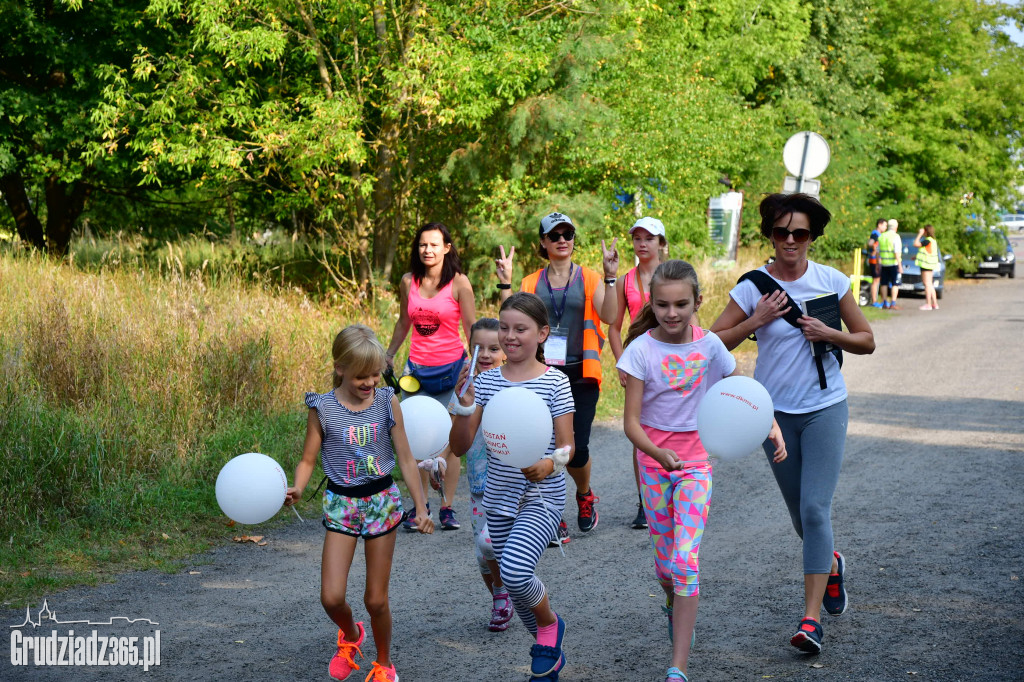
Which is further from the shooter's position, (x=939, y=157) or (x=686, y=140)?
(x=939, y=157)

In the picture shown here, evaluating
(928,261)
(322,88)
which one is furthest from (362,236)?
(928,261)

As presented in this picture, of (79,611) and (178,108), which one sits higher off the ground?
(178,108)

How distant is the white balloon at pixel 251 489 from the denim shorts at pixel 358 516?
8.5 inches

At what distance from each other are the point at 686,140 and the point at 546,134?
2.21m

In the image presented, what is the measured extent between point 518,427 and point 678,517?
2.70ft

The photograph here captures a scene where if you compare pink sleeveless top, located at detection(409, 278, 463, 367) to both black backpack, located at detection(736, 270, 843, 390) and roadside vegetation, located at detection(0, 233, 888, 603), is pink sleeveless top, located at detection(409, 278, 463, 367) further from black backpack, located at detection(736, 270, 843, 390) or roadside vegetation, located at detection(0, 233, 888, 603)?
black backpack, located at detection(736, 270, 843, 390)

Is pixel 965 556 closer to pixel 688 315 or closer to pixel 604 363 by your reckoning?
pixel 688 315

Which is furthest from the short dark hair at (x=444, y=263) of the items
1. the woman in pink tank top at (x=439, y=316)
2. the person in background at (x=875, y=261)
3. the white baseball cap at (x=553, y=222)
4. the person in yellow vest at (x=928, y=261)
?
the person in yellow vest at (x=928, y=261)

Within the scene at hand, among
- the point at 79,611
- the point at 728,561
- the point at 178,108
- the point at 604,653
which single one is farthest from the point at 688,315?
the point at 178,108

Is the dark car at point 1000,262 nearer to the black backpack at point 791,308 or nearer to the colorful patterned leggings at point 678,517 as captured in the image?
the black backpack at point 791,308

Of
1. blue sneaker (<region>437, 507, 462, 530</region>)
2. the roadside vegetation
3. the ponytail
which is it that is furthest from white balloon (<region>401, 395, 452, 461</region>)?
the roadside vegetation

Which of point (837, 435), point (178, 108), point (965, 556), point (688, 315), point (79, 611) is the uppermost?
point (178, 108)

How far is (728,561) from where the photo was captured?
605 cm

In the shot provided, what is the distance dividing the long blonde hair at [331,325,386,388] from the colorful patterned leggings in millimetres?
1271
